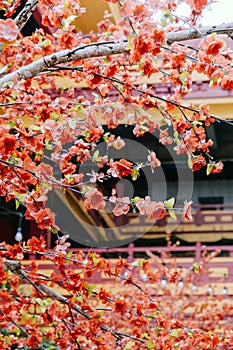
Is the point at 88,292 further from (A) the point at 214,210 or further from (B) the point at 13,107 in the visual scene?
(A) the point at 214,210

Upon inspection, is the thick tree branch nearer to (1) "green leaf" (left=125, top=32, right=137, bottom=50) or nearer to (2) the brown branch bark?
(2) the brown branch bark

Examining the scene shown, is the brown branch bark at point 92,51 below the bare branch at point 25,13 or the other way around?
below

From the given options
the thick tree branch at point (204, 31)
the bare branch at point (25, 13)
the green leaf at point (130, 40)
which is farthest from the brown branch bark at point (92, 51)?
the bare branch at point (25, 13)

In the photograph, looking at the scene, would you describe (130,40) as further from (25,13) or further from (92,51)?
(25,13)

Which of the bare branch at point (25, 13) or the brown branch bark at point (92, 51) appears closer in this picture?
the brown branch bark at point (92, 51)

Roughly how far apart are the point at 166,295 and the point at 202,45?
Answer: 20.6 ft

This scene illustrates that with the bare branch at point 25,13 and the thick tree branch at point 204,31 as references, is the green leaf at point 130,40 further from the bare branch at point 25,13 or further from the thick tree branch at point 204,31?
the bare branch at point 25,13

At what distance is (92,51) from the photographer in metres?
2.90

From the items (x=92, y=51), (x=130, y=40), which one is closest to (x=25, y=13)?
(x=92, y=51)

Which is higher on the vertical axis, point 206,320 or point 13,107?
point 13,107

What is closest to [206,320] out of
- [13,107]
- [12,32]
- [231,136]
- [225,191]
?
[231,136]

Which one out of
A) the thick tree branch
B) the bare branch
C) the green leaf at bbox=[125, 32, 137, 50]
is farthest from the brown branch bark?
the bare branch

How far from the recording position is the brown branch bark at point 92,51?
262cm

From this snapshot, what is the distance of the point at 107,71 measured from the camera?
3361 millimetres
